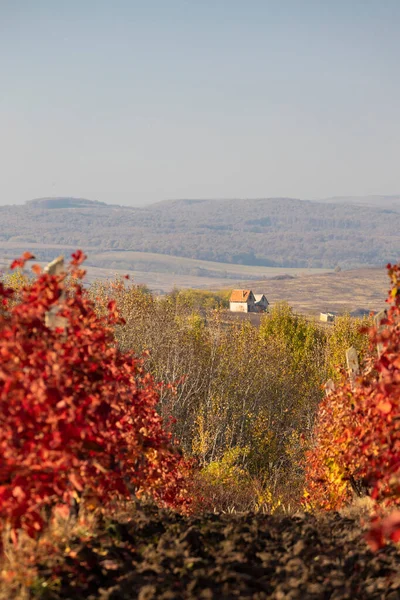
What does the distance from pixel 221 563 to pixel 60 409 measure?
2.01 meters

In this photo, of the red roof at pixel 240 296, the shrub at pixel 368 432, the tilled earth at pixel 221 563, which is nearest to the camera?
the tilled earth at pixel 221 563

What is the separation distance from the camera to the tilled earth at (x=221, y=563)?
6512 mm

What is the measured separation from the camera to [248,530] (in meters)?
8.01

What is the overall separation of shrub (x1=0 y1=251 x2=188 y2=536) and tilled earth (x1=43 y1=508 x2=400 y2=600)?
558 mm

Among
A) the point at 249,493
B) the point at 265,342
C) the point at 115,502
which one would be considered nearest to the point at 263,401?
the point at 265,342

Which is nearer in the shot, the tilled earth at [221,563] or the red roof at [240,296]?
the tilled earth at [221,563]

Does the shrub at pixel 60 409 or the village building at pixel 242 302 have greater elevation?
the shrub at pixel 60 409

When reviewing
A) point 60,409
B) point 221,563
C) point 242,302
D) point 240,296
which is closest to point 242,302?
point 242,302

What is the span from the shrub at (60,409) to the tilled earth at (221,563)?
558 millimetres

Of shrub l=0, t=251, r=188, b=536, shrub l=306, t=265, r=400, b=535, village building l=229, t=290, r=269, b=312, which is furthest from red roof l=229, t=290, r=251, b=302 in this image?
shrub l=0, t=251, r=188, b=536

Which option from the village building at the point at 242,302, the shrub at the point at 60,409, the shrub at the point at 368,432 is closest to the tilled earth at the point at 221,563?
the shrub at the point at 60,409

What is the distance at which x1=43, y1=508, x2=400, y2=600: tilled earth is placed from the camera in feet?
21.4

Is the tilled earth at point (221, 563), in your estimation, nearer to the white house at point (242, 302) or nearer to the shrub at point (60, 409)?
the shrub at point (60, 409)

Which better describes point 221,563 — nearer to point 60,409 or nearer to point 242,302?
point 60,409
